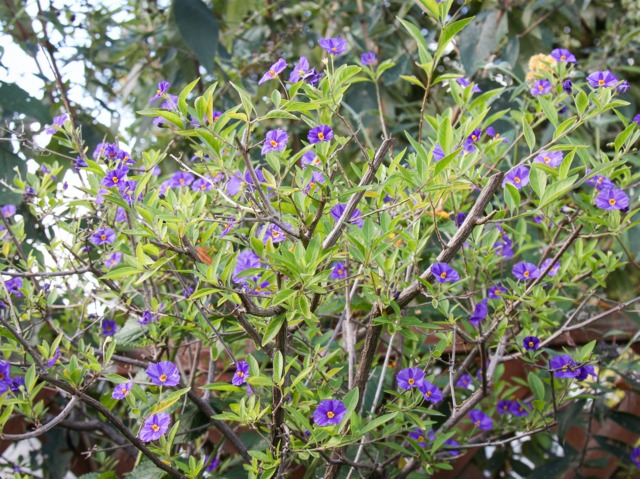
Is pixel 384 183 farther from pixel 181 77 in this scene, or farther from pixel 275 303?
pixel 181 77

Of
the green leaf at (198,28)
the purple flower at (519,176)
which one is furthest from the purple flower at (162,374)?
the green leaf at (198,28)

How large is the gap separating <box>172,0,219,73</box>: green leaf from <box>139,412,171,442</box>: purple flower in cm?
87

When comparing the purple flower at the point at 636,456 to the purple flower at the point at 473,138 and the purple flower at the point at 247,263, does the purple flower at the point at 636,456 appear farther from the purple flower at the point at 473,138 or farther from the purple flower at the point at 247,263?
the purple flower at the point at 247,263

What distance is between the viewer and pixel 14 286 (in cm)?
118

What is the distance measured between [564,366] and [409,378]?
257mm

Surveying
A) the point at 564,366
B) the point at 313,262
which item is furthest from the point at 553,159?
the point at 313,262

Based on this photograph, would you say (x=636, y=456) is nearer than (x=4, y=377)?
No

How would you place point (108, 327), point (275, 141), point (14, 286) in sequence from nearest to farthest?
point (275, 141)
point (14, 286)
point (108, 327)

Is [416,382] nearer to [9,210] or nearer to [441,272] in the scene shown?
[441,272]

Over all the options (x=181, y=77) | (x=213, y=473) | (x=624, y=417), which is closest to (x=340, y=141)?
(x=213, y=473)

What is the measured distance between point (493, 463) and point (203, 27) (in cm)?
121

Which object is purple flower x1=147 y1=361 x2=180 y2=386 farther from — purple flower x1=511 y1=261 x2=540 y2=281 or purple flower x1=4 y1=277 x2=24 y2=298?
purple flower x1=511 y1=261 x2=540 y2=281

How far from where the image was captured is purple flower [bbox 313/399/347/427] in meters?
0.91

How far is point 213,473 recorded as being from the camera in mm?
1278
